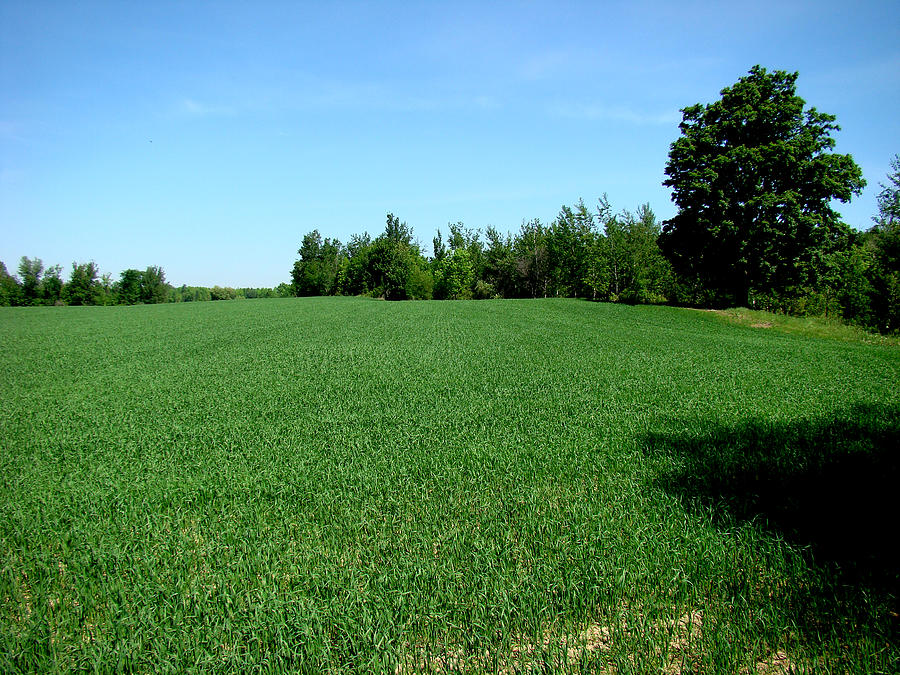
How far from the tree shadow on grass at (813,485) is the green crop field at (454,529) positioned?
0.04 meters

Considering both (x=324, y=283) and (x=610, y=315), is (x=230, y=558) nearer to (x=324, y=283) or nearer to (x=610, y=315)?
(x=610, y=315)

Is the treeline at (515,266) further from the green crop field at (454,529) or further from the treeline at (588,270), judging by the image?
the green crop field at (454,529)

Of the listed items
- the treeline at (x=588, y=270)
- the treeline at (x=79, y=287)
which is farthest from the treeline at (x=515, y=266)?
the treeline at (x=79, y=287)

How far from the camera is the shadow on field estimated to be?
4.46m

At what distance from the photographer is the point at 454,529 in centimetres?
493

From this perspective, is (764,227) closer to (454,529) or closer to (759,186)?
(759,186)

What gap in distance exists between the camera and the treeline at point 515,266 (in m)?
52.4

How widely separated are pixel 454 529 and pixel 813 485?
16.1ft

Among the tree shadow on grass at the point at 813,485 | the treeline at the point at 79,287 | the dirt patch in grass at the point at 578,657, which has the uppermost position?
the treeline at the point at 79,287

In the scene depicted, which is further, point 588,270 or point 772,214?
point 588,270

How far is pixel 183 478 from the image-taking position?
6.57m

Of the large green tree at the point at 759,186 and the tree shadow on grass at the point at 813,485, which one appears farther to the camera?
the large green tree at the point at 759,186

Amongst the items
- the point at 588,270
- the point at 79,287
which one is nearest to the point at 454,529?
the point at 588,270

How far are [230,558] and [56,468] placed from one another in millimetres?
4856
